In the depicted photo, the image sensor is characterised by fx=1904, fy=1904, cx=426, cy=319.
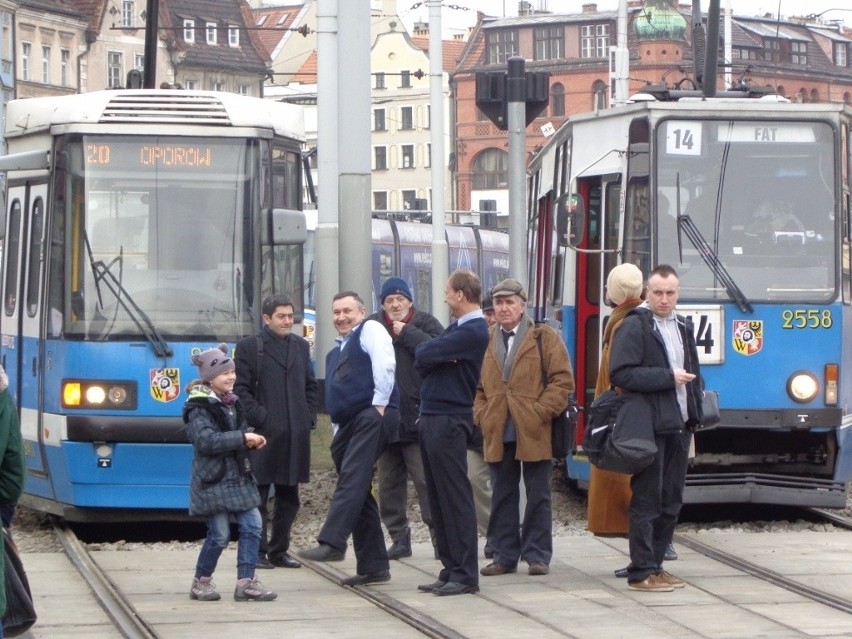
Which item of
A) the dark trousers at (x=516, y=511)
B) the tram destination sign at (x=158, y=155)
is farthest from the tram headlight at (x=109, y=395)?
the dark trousers at (x=516, y=511)

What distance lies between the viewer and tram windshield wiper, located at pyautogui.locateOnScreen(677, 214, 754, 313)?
42.2ft

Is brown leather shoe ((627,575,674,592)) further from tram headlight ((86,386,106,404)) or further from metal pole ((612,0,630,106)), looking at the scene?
metal pole ((612,0,630,106))

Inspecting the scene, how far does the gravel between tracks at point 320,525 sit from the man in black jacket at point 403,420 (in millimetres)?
1120

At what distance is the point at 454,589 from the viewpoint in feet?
32.9

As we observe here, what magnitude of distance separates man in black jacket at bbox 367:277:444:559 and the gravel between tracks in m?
1.12

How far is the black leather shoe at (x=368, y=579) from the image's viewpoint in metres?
10.5

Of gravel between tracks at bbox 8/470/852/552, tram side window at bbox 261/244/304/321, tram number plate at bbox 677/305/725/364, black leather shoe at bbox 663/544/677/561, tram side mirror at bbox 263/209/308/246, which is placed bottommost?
gravel between tracks at bbox 8/470/852/552

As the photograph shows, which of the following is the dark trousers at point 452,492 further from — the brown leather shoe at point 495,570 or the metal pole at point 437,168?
the metal pole at point 437,168

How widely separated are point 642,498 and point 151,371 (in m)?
4.13

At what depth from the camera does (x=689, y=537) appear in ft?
40.7

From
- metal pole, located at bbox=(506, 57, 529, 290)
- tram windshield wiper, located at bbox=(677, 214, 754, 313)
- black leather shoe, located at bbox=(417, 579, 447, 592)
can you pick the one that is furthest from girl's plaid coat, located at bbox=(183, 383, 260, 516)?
tram windshield wiper, located at bbox=(677, 214, 754, 313)

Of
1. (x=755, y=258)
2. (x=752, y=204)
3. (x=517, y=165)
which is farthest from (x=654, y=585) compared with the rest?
(x=752, y=204)

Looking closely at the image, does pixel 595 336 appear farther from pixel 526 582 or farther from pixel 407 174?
pixel 407 174

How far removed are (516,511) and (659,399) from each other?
50.1 inches
